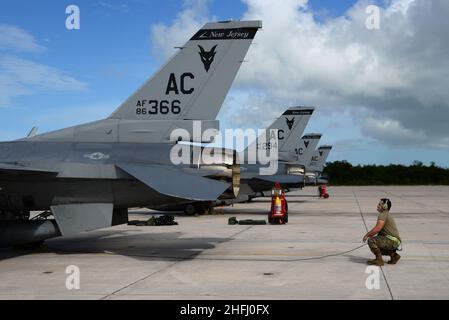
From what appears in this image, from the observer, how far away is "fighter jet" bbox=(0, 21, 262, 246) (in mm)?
10070

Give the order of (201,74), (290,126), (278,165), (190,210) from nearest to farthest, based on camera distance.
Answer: (201,74)
(190,210)
(278,165)
(290,126)

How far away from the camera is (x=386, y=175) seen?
88375 mm

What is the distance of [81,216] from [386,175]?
3311 inches

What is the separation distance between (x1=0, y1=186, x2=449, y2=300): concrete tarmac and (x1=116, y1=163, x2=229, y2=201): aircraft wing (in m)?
1.30

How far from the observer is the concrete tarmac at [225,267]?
7.14 m

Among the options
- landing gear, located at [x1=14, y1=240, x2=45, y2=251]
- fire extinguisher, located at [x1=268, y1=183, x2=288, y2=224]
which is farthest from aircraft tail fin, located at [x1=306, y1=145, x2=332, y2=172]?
landing gear, located at [x1=14, y1=240, x2=45, y2=251]

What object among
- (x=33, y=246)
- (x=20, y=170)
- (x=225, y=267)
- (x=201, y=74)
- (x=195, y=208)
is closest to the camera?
(x=225, y=267)

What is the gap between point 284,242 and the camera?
42.2 ft

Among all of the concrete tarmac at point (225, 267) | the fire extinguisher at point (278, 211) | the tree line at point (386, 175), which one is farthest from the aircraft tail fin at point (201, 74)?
the tree line at point (386, 175)

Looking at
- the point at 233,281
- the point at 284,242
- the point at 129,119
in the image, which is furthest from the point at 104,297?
the point at 284,242

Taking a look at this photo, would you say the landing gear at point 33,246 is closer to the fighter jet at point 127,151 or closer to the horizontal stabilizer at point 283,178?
the fighter jet at point 127,151

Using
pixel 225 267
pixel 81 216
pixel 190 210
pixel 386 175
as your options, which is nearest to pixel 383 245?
pixel 225 267

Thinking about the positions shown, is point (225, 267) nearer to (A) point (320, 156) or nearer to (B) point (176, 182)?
(B) point (176, 182)
